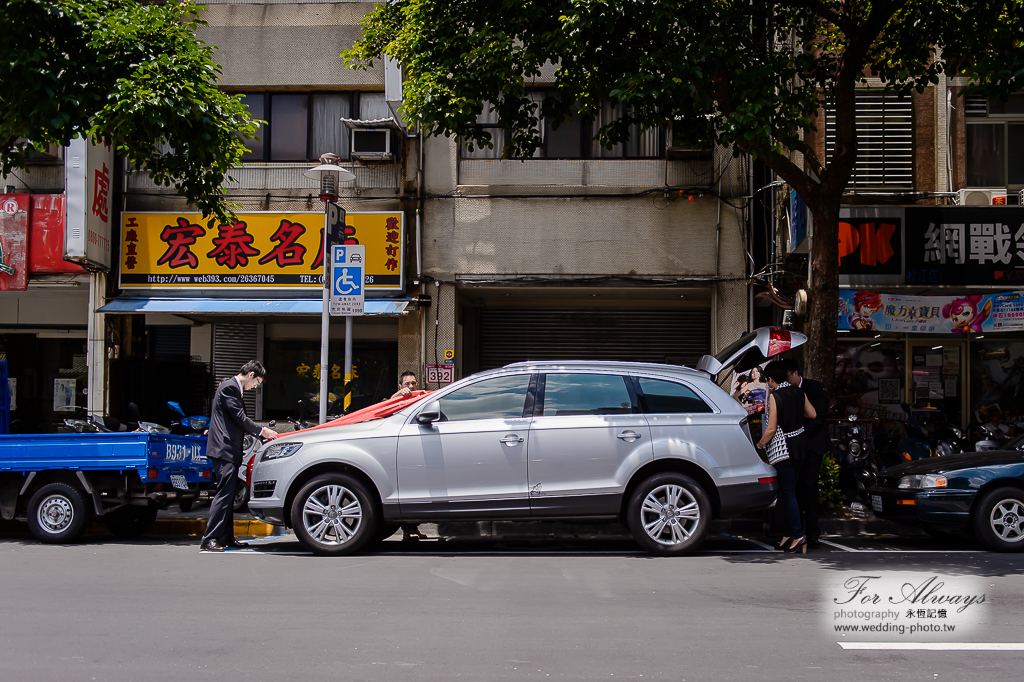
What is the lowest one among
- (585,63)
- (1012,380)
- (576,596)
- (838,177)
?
(576,596)

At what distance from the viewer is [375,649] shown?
492 cm

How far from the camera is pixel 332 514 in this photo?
799 cm

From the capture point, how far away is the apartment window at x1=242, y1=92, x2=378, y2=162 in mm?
14750

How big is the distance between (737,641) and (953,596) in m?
2.17

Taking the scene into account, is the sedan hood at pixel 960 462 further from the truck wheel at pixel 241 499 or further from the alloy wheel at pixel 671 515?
the truck wheel at pixel 241 499

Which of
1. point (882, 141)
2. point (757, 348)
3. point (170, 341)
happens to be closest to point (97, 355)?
point (170, 341)

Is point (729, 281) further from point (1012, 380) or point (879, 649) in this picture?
point (879, 649)

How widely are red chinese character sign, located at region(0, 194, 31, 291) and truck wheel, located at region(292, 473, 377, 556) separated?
867cm

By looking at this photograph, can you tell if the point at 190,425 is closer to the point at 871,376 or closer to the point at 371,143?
the point at 371,143

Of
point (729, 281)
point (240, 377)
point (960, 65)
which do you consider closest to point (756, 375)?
point (729, 281)

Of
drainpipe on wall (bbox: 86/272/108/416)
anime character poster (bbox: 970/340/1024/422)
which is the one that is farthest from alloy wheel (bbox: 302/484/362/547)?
anime character poster (bbox: 970/340/1024/422)

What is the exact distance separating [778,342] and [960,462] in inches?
117

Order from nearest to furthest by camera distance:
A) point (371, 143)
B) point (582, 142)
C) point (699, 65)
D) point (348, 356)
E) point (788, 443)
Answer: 1. point (788, 443)
2. point (699, 65)
3. point (348, 356)
4. point (371, 143)
5. point (582, 142)

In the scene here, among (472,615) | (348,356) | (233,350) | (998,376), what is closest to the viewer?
(472,615)
